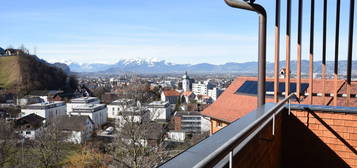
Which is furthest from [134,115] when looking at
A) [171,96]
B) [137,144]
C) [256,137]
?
[171,96]

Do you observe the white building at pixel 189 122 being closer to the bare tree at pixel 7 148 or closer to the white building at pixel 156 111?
the white building at pixel 156 111

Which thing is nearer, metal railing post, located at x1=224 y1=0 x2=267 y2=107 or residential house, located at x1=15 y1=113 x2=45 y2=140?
metal railing post, located at x1=224 y1=0 x2=267 y2=107

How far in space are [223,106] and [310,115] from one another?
7.55m

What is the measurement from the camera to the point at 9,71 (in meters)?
61.8

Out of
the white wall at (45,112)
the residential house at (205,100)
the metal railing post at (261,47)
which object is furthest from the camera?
the residential house at (205,100)

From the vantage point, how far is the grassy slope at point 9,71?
58.5 meters

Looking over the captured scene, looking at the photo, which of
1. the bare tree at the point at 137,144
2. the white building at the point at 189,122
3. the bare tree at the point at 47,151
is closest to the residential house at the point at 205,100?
the white building at the point at 189,122

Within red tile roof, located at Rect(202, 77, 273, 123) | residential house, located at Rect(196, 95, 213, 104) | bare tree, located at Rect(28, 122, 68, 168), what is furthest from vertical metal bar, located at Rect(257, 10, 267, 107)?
residential house, located at Rect(196, 95, 213, 104)

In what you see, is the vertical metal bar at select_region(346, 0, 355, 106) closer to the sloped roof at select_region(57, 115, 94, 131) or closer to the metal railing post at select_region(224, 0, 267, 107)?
the metal railing post at select_region(224, 0, 267, 107)

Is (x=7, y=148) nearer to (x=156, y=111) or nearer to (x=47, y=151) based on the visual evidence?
(x=47, y=151)

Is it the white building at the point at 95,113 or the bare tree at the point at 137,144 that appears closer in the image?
the bare tree at the point at 137,144

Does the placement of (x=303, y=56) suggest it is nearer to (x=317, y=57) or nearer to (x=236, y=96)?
(x=317, y=57)

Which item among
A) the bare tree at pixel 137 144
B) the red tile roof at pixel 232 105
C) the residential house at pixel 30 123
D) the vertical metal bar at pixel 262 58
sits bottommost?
the residential house at pixel 30 123

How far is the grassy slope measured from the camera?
58.5 m
